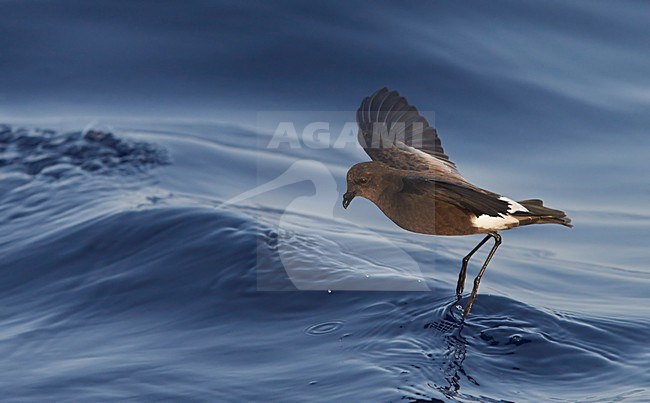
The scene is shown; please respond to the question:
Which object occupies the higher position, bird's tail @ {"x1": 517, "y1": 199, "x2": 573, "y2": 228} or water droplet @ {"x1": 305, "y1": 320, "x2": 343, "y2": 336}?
bird's tail @ {"x1": 517, "y1": 199, "x2": 573, "y2": 228}

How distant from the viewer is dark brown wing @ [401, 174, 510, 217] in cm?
518

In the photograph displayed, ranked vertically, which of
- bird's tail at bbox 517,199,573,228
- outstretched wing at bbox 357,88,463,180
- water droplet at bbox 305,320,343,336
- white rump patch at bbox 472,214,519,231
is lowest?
water droplet at bbox 305,320,343,336

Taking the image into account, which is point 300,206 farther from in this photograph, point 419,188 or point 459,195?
point 459,195

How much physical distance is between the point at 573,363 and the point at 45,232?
14.3 ft

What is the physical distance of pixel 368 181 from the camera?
5867 millimetres

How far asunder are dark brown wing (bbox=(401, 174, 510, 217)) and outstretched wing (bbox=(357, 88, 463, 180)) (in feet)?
→ 2.26

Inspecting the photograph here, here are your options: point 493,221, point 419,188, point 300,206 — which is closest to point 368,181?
point 419,188

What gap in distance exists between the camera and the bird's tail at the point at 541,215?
17.4 ft

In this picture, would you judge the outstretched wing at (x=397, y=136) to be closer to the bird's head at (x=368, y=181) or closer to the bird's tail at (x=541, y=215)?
the bird's head at (x=368, y=181)

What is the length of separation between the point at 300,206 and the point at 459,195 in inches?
156

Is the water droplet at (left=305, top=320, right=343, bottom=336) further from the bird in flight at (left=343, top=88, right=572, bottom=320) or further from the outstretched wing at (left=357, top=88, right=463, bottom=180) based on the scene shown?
the outstretched wing at (left=357, top=88, right=463, bottom=180)

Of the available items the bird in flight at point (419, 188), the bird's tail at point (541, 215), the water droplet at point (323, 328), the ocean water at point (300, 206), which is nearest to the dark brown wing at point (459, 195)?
the bird in flight at point (419, 188)

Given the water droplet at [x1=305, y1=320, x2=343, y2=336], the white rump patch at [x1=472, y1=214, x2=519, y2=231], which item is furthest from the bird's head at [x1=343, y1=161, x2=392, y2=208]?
the water droplet at [x1=305, y1=320, x2=343, y2=336]

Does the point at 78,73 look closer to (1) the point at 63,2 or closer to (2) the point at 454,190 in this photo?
(1) the point at 63,2
